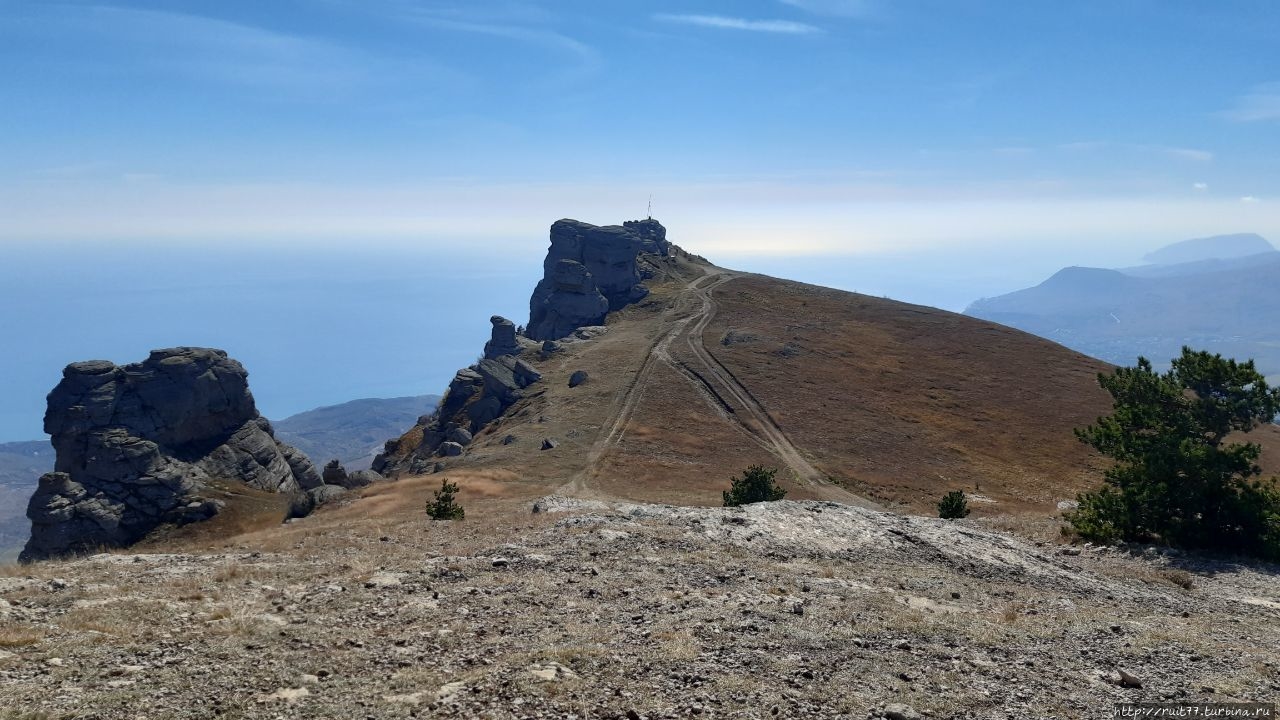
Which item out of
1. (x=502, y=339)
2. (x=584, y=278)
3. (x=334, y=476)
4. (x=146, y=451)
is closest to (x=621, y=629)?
(x=334, y=476)

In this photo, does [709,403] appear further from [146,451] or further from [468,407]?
[146,451]

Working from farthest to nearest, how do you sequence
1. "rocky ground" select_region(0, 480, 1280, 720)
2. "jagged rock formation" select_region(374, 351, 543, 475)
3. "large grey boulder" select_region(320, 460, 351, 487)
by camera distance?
"jagged rock formation" select_region(374, 351, 543, 475), "large grey boulder" select_region(320, 460, 351, 487), "rocky ground" select_region(0, 480, 1280, 720)

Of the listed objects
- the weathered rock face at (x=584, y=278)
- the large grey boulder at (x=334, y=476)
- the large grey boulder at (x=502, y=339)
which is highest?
the weathered rock face at (x=584, y=278)

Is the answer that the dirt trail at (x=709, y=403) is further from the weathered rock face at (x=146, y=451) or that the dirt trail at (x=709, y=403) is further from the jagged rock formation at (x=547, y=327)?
the weathered rock face at (x=146, y=451)

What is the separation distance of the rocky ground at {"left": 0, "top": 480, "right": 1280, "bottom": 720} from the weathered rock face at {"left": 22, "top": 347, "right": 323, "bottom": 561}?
34175 millimetres

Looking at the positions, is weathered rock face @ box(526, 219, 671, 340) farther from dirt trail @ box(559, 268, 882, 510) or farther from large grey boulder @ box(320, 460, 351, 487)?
large grey boulder @ box(320, 460, 351, 487)

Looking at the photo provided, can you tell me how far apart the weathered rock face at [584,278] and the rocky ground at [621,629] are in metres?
89.5

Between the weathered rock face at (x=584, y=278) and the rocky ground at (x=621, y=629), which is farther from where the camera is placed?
the weathered rock face at (x=584, y=278)

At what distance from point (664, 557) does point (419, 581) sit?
8275 millimetres

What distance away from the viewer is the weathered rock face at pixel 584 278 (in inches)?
4628

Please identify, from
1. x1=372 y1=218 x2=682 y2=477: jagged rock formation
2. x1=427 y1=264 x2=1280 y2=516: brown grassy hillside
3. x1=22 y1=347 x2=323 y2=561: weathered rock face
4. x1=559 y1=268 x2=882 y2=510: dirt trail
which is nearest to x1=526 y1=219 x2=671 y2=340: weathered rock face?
x1=372 y1=218 x2=682 y2=477: jagged rock formation

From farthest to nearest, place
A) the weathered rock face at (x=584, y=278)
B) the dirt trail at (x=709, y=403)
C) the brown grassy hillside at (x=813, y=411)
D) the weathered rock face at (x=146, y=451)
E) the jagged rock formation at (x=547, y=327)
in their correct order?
the weathered rock face at (x=584, y=278) → the jagged rock formation at (x=547, y=327) → the brown grassy hillside at (x=813, y=411) → the dirt trail at (x=709, y=403) → the weathered rock face at (x=146, y=451)

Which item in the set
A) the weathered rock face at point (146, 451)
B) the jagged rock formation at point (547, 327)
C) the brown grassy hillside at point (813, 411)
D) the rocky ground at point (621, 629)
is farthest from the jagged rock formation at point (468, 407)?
the rocky ground at point (621, 629)

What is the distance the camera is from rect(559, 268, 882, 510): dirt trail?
5634cm
